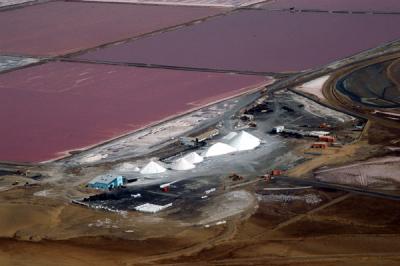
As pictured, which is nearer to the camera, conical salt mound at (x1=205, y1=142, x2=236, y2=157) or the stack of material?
the stack of material

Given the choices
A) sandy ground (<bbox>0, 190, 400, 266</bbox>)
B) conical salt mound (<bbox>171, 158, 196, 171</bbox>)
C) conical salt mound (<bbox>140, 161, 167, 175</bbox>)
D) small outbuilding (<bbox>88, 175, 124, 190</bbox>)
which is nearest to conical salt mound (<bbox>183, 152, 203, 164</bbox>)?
conical salt mound (<bbox>171, 158, 196, 171</bbox>)

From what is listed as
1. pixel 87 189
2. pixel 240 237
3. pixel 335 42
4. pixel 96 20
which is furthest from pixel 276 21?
pixel 240 237

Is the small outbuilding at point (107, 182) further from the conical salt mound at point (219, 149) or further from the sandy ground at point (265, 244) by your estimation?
the conical salt mound at point (219, 149)

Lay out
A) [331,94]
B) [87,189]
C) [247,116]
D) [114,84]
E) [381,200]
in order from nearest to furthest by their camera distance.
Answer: [381,200], [87,189], [247,116], [331,94], [114,84]

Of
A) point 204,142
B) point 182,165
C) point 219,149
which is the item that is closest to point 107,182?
point 182,165

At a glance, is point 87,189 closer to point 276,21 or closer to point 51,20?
point 276,21

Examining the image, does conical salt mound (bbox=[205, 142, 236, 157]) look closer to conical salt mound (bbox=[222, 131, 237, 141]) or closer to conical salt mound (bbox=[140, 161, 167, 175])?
conical salt mound (bbox=[222, 131, 237, 141])
